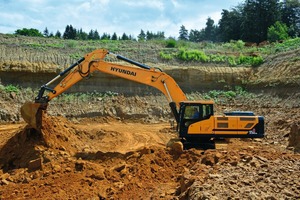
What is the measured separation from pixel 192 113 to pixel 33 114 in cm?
526

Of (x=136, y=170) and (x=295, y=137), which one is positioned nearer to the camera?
(x=136, y=170)

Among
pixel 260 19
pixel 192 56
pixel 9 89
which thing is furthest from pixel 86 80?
pixel 260 19

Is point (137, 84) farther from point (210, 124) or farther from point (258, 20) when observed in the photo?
point (258, 20)

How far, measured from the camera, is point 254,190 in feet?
21.0

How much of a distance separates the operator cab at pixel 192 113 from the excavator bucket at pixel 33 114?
4.70m

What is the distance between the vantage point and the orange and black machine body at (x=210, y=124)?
11664 millimetres

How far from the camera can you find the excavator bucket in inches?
483

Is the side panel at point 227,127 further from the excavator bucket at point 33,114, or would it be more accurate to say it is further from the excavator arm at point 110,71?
the excavator bucket at point 33,114

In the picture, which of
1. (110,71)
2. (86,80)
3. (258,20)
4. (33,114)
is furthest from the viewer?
(258,20)

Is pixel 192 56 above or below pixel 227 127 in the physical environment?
above

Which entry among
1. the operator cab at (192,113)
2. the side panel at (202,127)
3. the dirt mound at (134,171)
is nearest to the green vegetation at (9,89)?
the dirt mound at (134,171)

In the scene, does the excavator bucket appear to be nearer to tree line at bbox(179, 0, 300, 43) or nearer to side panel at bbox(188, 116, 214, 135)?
side panel at bbox(188, 116, 214, 135)

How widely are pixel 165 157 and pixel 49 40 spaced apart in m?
21.7

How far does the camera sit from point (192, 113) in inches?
464
